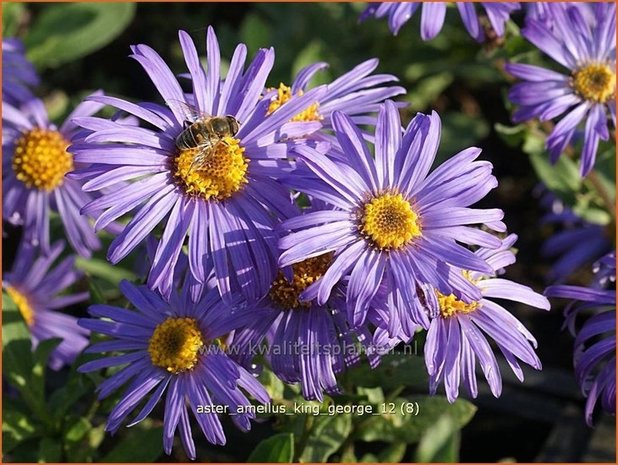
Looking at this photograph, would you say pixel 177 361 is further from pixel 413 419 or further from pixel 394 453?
pixel 394 453

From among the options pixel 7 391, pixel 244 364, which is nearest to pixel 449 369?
pixel 244 364

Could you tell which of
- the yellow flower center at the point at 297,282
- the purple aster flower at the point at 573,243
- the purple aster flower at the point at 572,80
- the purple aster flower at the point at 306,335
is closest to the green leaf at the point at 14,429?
the purple aster flower at the point at 306,335

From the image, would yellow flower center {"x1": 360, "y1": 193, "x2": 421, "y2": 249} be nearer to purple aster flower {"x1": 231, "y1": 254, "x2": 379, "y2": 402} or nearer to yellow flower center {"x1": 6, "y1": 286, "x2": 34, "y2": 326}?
purple aster flower {"x1": 231, "y1": 254, "x2": 379, "y2": 402}

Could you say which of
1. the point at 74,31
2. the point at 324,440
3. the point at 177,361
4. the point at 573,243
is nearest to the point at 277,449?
the point at 324,440

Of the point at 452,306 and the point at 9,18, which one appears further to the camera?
the point at 9,18

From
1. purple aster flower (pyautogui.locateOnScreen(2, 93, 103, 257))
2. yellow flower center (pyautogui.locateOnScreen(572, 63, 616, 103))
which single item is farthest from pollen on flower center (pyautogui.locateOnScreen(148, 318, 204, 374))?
yellow flower center (pyautogui.locateOnScreen(572, 63, 616, 103))

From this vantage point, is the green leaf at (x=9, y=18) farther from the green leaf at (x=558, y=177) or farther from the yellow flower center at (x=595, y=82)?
the yellow flower center at (x=595, y=82)
